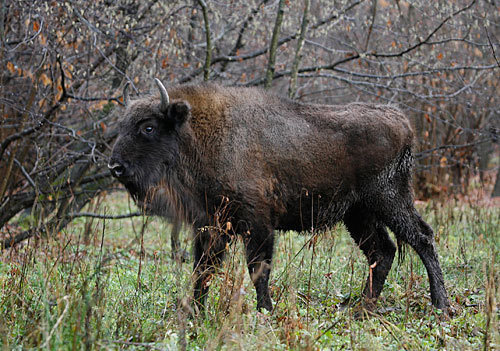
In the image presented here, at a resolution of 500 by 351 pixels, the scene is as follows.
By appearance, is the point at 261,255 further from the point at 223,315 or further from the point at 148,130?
the point at 148,130

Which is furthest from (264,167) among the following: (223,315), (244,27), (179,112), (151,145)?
(244,27)

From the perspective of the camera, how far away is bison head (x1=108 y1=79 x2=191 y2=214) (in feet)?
18.7

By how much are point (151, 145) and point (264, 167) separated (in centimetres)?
122

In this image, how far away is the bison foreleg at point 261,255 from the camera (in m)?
5.34

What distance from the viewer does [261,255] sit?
548cm

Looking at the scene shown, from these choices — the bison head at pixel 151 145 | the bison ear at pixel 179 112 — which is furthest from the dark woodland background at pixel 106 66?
the bison ear at pixel 179 112

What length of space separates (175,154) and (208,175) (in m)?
0.49

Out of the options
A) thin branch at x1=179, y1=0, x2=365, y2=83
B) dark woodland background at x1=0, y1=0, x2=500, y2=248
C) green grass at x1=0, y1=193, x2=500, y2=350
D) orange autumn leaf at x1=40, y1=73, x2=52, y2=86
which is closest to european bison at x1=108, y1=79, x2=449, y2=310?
green grass at x1=0, y1=193, x2=500, y2=350

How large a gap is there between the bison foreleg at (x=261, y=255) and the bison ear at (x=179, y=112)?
4.53ft

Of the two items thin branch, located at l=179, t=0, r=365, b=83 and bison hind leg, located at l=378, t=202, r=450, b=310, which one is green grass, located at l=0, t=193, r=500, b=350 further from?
thin branch, located at l=179, t=0, r=365, b=83

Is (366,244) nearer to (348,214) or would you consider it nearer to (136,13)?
(348,214)

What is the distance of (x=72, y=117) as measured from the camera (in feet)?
36.1

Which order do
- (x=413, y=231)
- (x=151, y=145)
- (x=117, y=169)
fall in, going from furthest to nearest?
(x=413, y=231) < (x=151, y=145) < (x=117, y=169)

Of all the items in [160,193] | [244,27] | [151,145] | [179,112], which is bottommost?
[160,193]
